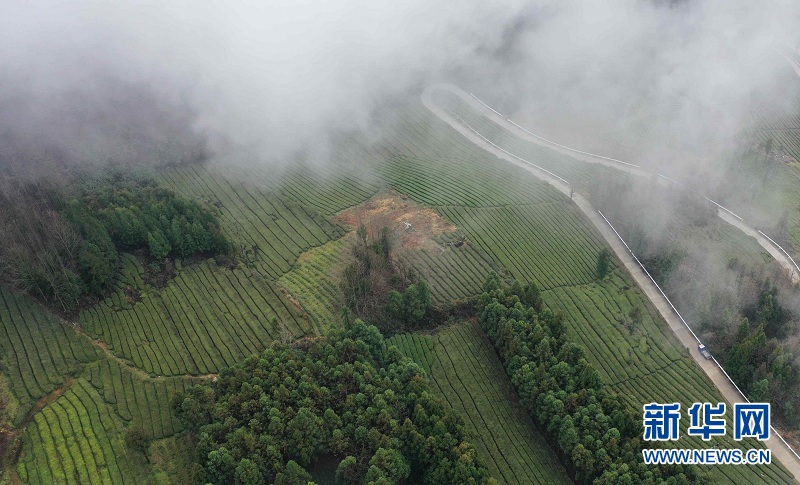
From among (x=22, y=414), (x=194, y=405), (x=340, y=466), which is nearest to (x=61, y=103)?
(x=22, y=414)

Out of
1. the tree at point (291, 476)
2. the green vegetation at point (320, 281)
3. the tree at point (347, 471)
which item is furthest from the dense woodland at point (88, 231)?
the tree at point (347, 471)

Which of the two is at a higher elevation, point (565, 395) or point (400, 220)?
point (400, 220)

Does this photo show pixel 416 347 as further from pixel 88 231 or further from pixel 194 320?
pixel 88 231

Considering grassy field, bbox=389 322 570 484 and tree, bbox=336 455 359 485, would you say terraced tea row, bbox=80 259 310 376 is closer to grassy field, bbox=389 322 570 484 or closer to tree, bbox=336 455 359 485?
grassy field, bbox=389 322 570 484

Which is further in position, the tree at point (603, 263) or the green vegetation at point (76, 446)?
the tree at point (603, 263)

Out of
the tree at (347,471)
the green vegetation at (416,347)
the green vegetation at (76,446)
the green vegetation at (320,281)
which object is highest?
the green vegetation at (320,281)

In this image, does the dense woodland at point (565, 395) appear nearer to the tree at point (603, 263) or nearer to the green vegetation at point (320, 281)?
the tree at point (603, 263)

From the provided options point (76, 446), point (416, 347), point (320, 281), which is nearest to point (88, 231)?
point (76, 446)

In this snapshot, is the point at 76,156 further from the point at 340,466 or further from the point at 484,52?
the point at 484,52
